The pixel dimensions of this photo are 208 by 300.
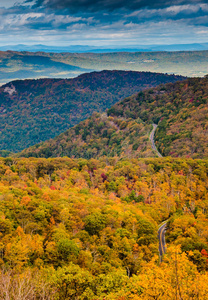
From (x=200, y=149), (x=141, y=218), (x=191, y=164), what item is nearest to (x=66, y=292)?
(x=141, y=218)

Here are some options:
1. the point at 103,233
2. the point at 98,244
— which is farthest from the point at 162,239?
the point at 98,244

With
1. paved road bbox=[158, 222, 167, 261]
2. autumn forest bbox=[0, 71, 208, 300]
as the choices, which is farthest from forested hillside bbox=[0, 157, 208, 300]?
paved road bbox=[158, 222, 167, 261]

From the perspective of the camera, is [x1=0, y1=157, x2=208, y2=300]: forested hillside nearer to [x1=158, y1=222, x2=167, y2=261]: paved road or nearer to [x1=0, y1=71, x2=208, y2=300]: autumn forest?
[x1=0, y1=71, x2=208, y2=300]: autumn forest

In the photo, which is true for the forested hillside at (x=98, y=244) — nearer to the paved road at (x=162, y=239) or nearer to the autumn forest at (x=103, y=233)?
the autumn forest at (x=103, y=233)

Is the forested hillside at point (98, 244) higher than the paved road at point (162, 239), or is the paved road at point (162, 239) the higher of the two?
the forested hillside at point (98, 244)

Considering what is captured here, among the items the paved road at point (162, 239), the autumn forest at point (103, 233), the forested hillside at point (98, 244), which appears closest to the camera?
the forested hillside at point (98, 244)

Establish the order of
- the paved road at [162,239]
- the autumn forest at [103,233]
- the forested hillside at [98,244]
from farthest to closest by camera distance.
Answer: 1. the paved road at [162,239]
2. the autumn forest at [103,233]
3. the forested hillside at [98,244]

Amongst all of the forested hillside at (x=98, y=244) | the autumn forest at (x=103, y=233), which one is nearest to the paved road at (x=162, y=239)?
the autumn forest at (x=103, y=233)

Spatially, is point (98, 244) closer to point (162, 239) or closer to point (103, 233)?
point (103, 233)
